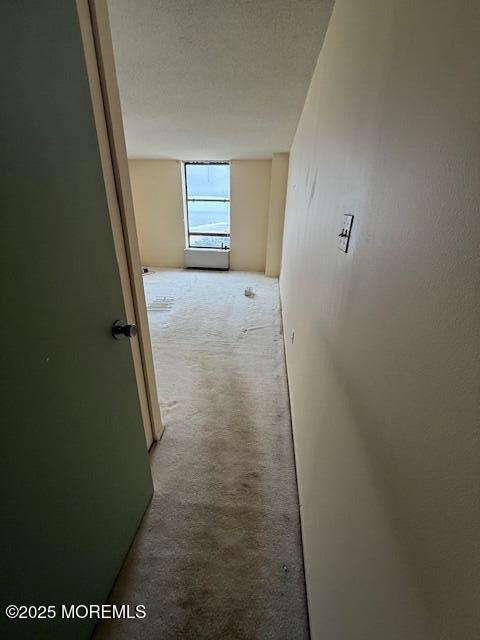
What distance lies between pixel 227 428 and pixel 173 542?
2.26ft

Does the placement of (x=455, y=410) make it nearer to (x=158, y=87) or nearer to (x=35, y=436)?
(x=35, y=436)

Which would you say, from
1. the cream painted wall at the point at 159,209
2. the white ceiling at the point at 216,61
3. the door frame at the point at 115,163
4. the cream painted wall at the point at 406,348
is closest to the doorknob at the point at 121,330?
the door frame at the point at 115,163

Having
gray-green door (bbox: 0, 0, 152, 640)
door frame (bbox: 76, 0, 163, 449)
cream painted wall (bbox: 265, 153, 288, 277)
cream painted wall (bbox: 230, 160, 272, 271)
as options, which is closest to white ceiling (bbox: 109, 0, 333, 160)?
door frame (bbox: 76, 0, 163, 449)

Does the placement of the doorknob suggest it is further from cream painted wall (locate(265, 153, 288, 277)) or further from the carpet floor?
cream painted wall (locate(265, 153, 288, 277))

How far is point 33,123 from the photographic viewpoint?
22.3 inches

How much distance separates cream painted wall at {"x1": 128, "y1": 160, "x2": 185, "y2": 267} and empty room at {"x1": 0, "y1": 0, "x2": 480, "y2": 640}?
394 centimetres

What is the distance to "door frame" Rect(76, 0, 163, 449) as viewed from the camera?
883 millimetres

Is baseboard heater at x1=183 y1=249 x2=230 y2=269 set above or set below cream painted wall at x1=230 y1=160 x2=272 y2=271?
below

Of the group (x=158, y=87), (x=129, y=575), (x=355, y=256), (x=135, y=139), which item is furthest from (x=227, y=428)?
(x=135, y=139)

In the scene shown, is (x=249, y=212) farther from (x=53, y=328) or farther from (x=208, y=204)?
(x=53, y=328)

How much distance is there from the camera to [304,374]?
4.67 ft

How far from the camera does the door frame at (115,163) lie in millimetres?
883

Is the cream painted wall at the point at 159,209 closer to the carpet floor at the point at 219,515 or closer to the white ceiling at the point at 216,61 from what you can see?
the white ceiling at the point at 216,61

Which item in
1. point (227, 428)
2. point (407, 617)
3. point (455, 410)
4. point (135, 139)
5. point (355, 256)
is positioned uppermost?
point (135, 139)
